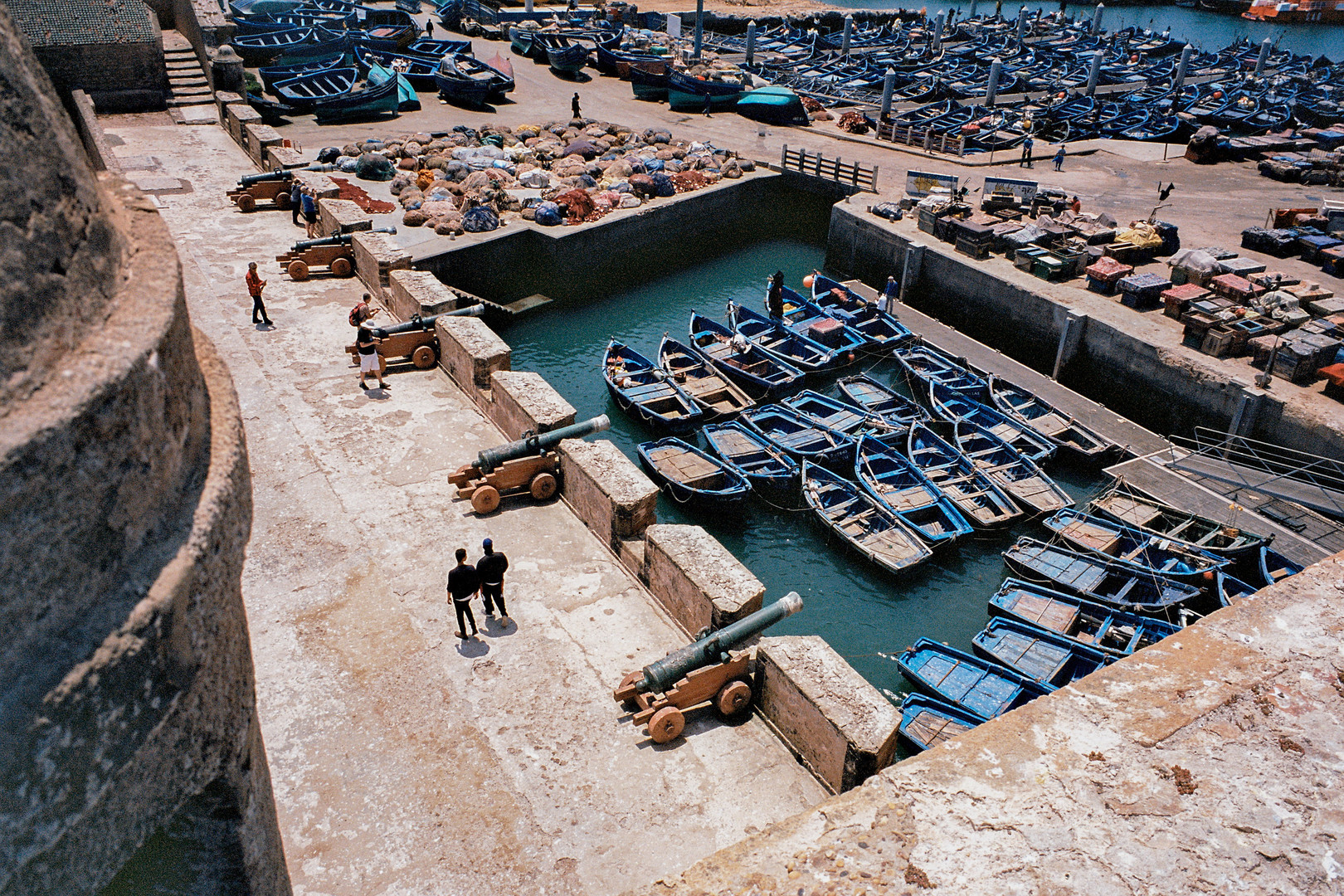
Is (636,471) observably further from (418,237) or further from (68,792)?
(418,237)

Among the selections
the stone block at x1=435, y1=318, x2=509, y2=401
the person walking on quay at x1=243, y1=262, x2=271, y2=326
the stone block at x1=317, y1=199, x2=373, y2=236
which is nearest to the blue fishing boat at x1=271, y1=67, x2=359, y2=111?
the stone block at x1=317, y1=199, x2=373, y2=236

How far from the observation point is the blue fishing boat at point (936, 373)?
830 inches

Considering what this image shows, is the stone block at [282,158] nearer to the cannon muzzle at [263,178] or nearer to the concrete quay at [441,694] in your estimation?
the cannon muzzle at [263,178]

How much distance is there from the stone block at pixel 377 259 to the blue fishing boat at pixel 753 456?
684 centimetres

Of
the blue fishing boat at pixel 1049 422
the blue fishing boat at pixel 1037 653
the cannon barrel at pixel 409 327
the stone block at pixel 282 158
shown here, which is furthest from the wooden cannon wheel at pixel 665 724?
the stone block at pixel 282 158

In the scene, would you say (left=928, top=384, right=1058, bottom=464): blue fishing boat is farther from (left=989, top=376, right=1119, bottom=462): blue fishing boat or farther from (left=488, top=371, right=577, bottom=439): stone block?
(left=488, top=371, right=577, bottom=439): stone block

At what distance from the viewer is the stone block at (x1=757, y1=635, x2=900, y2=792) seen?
7.62 m

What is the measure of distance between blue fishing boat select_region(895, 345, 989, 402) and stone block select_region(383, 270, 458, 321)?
11297 mm

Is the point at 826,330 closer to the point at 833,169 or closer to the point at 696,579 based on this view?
the point at 833,169

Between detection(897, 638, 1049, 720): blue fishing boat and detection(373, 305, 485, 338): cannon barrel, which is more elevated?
detection(373, 305, 485, 338): cannon barrel

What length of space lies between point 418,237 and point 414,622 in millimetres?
16768

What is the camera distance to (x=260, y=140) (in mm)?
22906

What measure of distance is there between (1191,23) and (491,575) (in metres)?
90.3

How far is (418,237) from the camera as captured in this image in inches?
957
